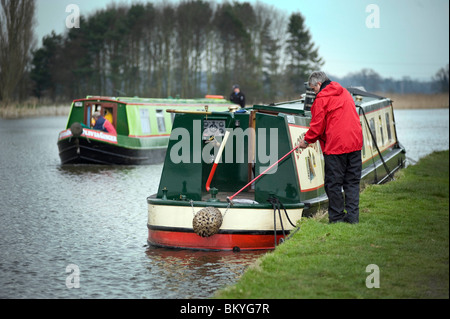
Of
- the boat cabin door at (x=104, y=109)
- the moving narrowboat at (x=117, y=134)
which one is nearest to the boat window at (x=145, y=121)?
the moving narrowboat at (x=117, y=134)

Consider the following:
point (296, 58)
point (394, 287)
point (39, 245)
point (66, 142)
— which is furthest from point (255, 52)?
point (394, 287)

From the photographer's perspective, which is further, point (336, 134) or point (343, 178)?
point (343, 178)

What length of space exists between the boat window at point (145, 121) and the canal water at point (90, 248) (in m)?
3.36

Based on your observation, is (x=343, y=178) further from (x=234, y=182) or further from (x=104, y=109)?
(x=104, y=109)

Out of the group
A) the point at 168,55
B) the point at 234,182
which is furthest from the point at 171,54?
the point at 234,182

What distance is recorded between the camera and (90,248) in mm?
10422

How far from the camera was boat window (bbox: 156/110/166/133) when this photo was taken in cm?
2419

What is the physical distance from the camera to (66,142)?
859 inches

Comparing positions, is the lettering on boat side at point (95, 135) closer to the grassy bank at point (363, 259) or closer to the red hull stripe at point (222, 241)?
the red hull stripe at point (222, 241)

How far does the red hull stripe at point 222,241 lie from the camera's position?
30.9ft

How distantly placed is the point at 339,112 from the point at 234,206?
1.89 metres

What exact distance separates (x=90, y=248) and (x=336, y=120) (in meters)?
4.21

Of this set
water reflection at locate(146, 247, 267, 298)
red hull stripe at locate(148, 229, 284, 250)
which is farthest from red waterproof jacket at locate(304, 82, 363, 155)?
water reflection at locate(146, 247, 267, 298)

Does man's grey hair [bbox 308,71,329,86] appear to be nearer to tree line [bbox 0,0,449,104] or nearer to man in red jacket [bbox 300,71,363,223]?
man in red jacket [bbox 300,71,363,223]
